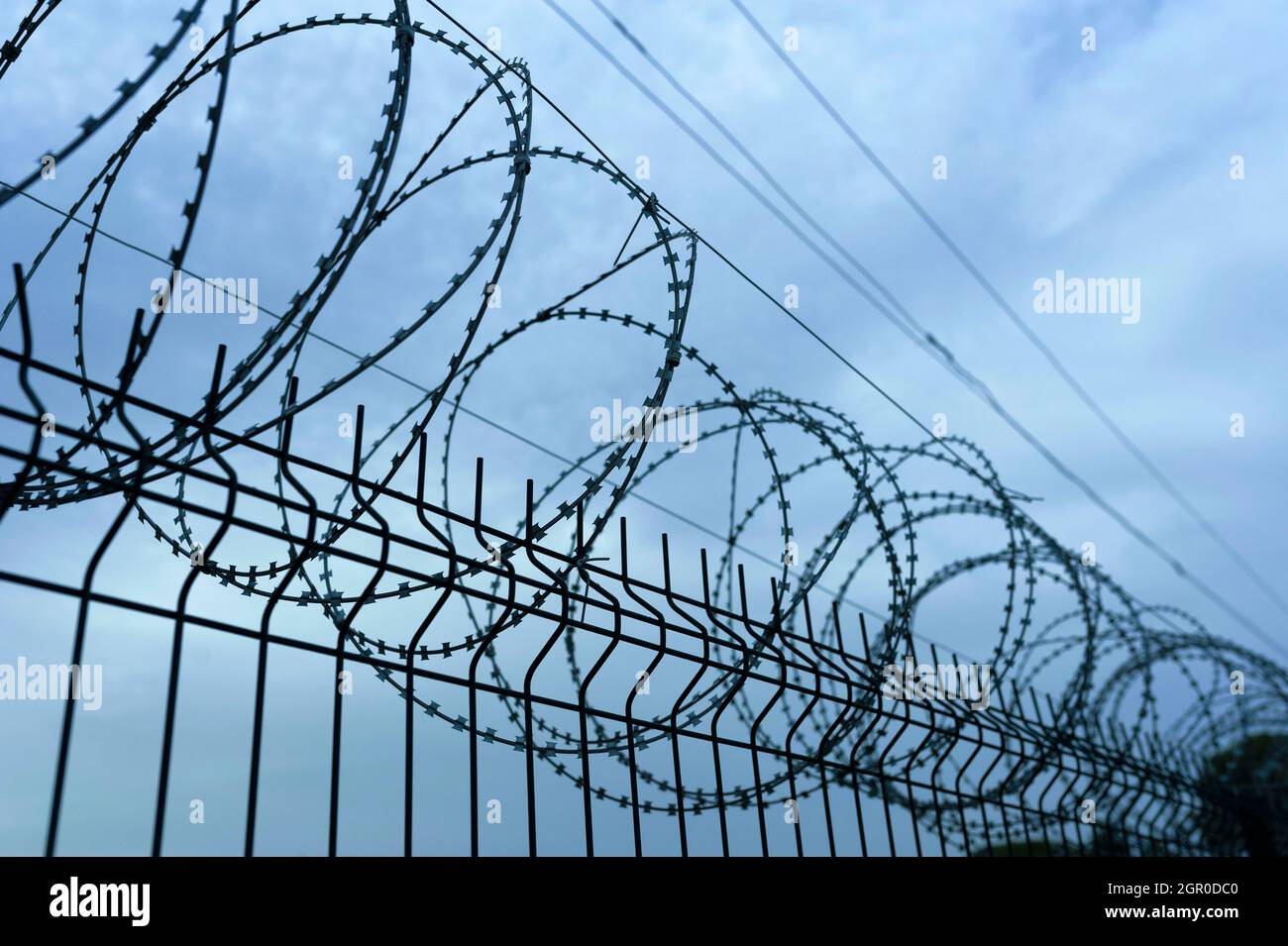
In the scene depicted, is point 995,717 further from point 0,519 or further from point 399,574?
point 0,519

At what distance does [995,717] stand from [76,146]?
8154mm

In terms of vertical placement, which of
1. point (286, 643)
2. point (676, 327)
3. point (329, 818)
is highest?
point (676, 327)

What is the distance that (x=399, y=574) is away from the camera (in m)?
4.16

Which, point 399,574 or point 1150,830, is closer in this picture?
point 399,574

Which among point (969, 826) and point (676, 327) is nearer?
point (676, 327)

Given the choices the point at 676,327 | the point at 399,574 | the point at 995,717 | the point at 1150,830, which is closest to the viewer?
the point at 399,574

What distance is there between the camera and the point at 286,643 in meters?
3.74

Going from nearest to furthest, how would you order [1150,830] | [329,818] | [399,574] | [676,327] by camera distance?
[329,818]
[399,574]
[676,327]
[1150,830]
